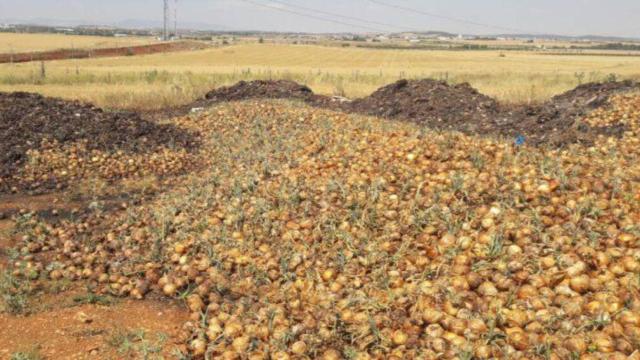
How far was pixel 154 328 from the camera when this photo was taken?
4332 mm

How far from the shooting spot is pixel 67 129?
10945 mm

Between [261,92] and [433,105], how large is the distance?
7.23 metres

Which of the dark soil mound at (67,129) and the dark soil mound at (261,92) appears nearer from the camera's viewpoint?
the dark soil mound at (67,129)

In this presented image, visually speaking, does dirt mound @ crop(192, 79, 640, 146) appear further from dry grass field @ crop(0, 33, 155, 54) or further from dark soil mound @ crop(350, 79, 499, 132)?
dry grass field @ crop(0, 33, 155, 54)

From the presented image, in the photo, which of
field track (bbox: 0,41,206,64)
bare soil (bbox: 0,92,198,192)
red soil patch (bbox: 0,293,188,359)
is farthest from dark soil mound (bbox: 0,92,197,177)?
field track (bbox: 0,41,206,64)

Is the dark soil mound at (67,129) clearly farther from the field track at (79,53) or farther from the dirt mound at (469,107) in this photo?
the field track at (79,53)

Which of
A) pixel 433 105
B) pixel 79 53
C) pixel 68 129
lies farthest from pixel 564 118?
pixel 79 53

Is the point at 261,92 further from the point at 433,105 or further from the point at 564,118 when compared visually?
the point at 564,118

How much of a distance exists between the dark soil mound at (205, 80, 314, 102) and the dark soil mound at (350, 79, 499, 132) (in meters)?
2.55

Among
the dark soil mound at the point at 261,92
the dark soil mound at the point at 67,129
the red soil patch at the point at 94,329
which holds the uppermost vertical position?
the dark soil mound at the point at 261,92

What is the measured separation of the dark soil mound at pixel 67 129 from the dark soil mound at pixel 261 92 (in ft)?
24.3

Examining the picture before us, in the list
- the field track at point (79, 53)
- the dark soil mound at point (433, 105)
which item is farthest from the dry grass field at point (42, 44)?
the dark soil mound at point (433, 105)

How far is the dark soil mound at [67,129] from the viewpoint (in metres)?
10.3

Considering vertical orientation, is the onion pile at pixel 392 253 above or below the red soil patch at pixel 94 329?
above
